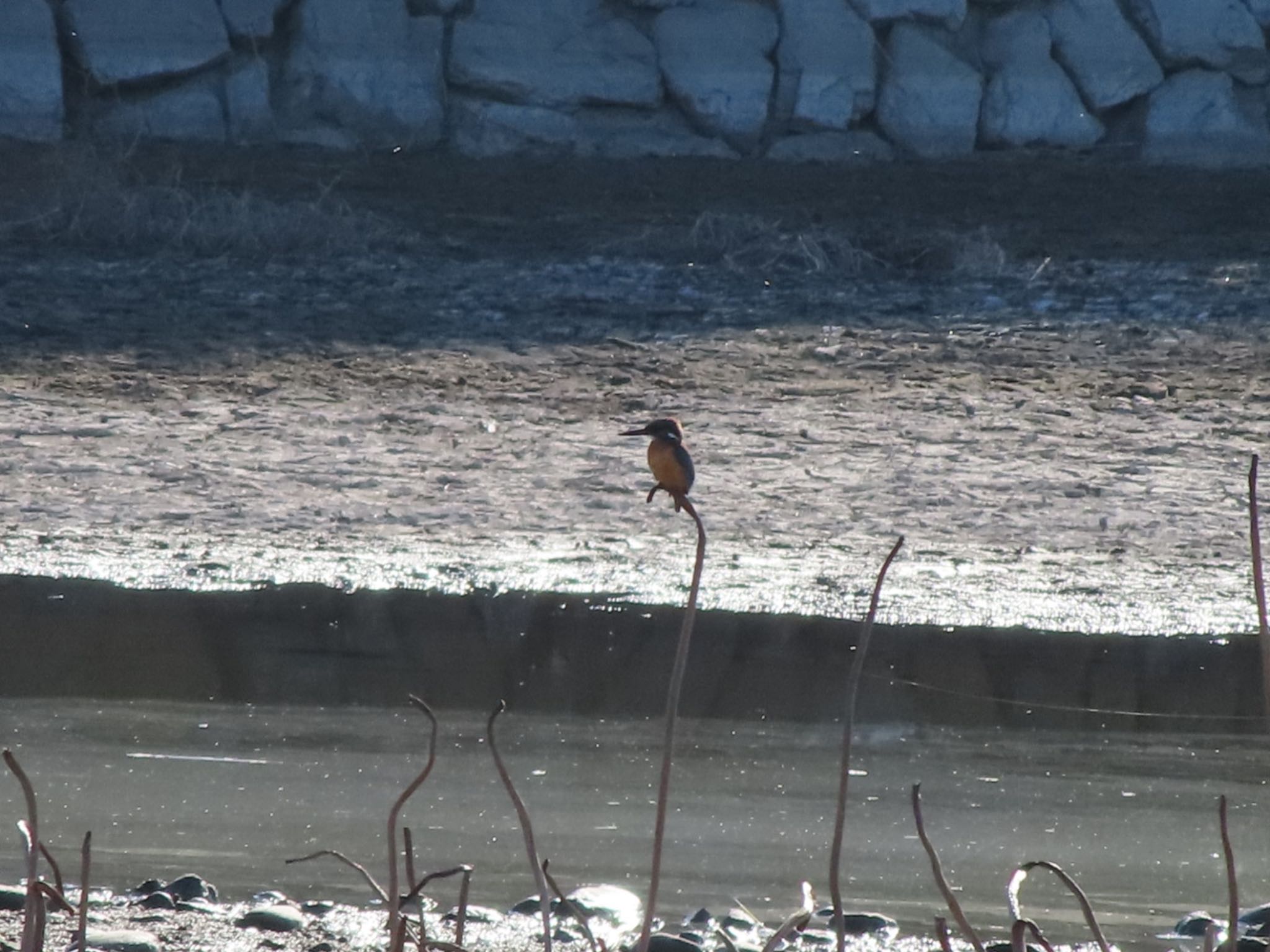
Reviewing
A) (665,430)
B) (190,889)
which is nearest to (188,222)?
(190,889)

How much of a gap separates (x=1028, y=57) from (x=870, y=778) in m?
9.21

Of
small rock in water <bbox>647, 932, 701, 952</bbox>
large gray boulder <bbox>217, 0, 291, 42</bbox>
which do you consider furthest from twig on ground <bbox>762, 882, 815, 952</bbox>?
large gray boulder <bbox>217, 0, 291, 42</bbox>

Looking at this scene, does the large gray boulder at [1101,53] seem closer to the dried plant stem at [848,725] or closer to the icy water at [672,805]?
the icy water at [672,805]

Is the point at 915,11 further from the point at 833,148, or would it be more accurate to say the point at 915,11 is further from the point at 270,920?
the point at 270,920

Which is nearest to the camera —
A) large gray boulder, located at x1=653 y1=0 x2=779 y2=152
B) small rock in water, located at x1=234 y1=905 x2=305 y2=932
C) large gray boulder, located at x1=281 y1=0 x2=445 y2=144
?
small rock in water, located at x1=234 y1=905 x2=305 y2=932

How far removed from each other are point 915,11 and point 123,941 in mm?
10661

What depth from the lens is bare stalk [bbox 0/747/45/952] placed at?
159 centimetres

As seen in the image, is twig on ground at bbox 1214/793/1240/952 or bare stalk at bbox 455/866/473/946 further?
bare stalk at bbox 455/866/473/946

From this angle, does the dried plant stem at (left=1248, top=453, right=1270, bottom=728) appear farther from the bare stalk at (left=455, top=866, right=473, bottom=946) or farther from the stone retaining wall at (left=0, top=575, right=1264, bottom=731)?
the stone retaining wall at (left=0, top=575, right=1264, bottom=731)

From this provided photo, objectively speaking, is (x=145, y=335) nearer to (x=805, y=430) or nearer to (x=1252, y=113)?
(x=805, y=430)

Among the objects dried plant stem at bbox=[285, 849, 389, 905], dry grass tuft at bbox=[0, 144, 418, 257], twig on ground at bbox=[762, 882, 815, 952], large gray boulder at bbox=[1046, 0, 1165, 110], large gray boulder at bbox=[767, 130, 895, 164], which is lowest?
dried plant stem at bbox=[285, 849, 389, 905]

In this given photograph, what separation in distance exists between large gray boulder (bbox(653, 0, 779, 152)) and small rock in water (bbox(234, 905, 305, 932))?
9518 mm

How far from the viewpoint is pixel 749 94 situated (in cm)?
A: 1225

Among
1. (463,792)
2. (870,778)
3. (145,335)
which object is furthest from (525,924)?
(145,335)
